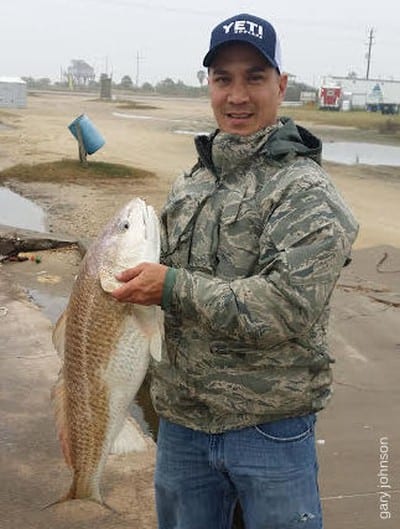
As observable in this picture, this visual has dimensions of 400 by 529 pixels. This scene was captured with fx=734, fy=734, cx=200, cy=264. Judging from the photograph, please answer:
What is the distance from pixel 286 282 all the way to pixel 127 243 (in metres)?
0.68

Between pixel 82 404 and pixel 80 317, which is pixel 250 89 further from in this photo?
pixel 82 404

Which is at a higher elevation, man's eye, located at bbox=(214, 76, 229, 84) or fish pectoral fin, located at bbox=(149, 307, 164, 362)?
man's eye, located at bbox=(214, 76, 229, 84)

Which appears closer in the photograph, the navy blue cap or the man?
the man

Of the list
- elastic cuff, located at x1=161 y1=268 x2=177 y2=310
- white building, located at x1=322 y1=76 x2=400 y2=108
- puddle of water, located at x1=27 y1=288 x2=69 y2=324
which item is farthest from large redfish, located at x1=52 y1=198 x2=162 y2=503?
white building, located at x1=322 y1=76 x2=400 y2=108

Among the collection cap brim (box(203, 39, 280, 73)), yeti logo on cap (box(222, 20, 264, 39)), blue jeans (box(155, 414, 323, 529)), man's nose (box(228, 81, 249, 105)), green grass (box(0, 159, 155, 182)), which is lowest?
green grass (box(0, 159, 155, 182))

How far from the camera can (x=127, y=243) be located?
2.63 m

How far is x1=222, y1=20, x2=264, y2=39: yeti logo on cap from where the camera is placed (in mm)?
2471

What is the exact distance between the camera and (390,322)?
792 cm

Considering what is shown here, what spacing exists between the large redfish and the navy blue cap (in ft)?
2.17

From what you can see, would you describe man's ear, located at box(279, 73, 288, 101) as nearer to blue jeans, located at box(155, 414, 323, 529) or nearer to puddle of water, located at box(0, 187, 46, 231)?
blue jeans, located at box(155, 414, 323, 529)

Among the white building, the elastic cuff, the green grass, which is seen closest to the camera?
the elastic cuff

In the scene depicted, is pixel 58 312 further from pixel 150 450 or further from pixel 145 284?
pixel 145 284

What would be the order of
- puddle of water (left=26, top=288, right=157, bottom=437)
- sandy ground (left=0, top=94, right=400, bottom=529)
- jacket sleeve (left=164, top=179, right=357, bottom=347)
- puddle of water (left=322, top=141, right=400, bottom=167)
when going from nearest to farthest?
jacket sleeve (left=164, top=179, right=357, bottom=347), sandy ground (left=0, top=94, right=400, bottom=529), puddle of water (left=26, top=288, right=157, bottom=437), puddle of water (left=322, top=141, right=400, bottom=167)

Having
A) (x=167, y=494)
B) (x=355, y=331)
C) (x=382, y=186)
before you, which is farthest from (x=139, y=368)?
(x=382, y=186)
